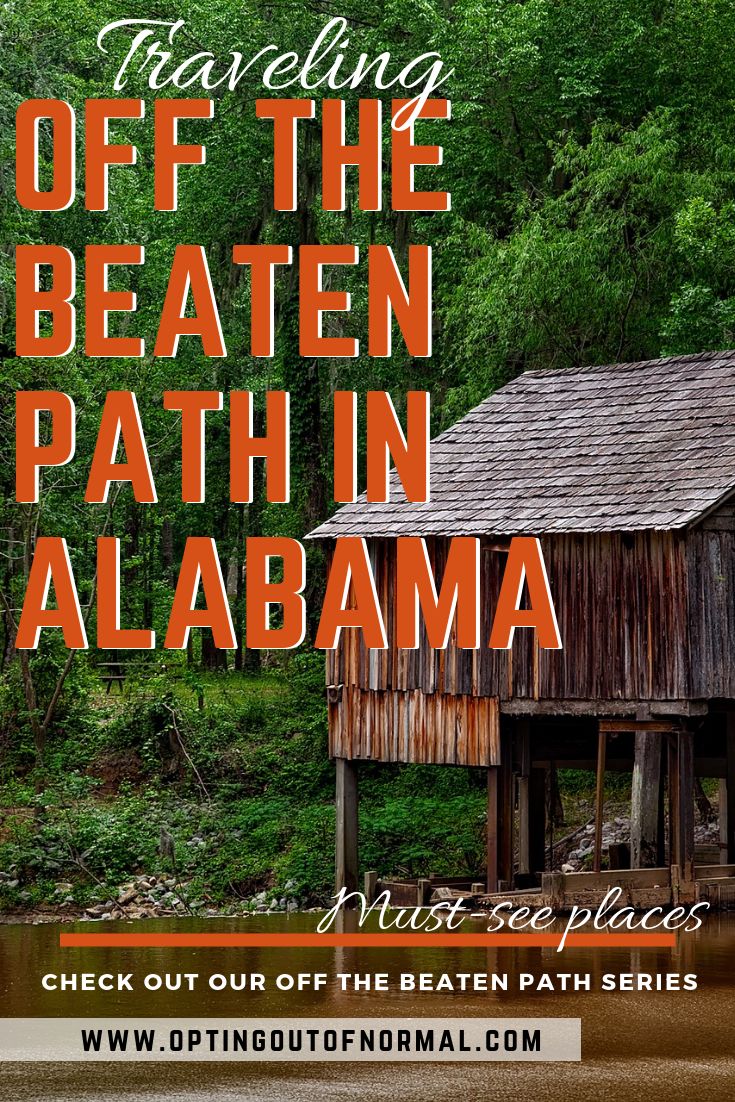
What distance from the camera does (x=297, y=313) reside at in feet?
133

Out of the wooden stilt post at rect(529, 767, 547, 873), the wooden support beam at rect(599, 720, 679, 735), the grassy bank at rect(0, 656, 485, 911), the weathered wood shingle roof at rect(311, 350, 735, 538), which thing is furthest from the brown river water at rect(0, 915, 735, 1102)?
the weathered wood shingle roof at rect(311, 350, 735, 538)

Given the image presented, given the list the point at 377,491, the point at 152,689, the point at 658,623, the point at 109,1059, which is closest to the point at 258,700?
the point at 152,689

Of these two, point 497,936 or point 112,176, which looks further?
point 112,176

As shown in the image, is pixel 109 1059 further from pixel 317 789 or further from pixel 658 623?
pixel 317 789

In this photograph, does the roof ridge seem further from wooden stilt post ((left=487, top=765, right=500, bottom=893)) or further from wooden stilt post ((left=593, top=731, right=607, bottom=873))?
wooden stilt post ((left=487, top=765, right=500, bottom=893))

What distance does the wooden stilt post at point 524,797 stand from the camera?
26.8 m

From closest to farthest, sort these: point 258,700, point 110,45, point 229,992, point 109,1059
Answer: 1. point 109,1059
2. point 229,992
3. point 258,700
4. point 110,45

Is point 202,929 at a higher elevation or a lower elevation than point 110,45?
lower

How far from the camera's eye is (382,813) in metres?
31.3

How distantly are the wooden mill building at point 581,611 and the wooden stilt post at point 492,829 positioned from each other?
0.03 m

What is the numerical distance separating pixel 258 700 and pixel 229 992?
18.7 m

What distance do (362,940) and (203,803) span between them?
9.96 meters

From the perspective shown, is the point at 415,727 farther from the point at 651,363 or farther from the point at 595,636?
the point at 651,363

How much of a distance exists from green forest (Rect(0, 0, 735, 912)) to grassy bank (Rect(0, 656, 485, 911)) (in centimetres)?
6
